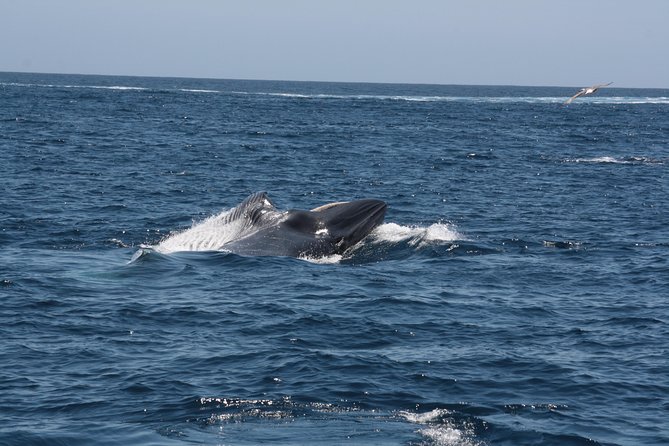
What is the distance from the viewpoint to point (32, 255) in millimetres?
27047

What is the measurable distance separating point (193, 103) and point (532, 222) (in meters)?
104

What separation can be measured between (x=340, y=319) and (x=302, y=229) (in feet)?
Answer: 22.2

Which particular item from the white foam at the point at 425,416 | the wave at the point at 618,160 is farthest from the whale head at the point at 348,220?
the wave at the point at 618,160

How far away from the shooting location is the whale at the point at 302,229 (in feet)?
87.7

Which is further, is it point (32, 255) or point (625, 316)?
point (32, 255)

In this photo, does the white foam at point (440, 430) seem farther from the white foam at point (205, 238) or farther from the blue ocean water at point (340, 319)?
the white foam at point (205, 238)

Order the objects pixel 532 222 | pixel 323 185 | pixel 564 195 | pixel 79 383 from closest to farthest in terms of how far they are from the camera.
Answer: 1. pixel 79 383
2. pixel 532 222
3. pixel 564 195
4. pixel 323 185

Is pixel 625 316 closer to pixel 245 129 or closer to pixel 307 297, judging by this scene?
pixel 307 297

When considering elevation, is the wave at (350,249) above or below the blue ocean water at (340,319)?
above

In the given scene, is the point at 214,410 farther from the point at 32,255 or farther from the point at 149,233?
the point at 149,233

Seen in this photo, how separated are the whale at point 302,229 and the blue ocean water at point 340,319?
0.55 m

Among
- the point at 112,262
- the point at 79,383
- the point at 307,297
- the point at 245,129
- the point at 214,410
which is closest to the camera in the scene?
the point at 214,410

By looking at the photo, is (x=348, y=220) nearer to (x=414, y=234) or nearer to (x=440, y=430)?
(x=414, y=234)

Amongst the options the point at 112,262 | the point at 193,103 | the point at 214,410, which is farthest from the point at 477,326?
the point at 193,103
